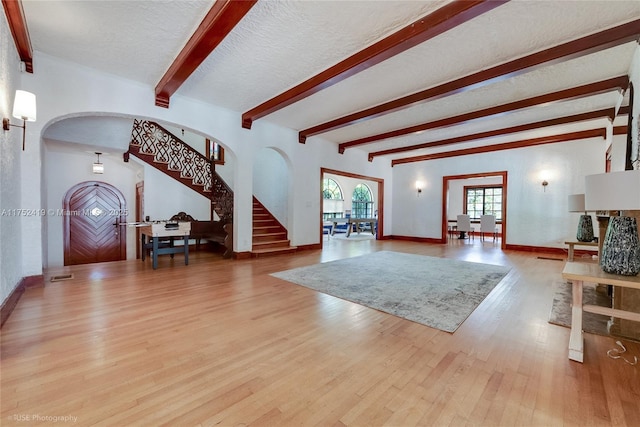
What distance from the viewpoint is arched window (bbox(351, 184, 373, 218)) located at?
15.1 metres

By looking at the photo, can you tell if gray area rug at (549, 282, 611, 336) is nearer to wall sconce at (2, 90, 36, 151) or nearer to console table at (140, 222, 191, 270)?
console table at (140, 222, 191, 270)

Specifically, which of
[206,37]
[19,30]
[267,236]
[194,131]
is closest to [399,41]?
[206,37]

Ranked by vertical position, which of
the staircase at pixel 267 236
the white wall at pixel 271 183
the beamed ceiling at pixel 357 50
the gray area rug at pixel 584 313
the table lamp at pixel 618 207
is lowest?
the gray area rug at pixel 584 313

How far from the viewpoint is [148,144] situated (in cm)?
668

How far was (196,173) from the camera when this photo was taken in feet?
24.3

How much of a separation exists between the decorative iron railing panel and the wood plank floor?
12.5ft

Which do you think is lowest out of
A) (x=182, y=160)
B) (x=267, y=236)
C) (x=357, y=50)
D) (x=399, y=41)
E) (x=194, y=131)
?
(x=267, y=236)

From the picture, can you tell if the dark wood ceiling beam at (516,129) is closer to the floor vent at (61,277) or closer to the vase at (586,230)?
the vase at (586,230)

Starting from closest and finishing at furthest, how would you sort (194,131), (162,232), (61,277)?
(61,277)
(162,232)
(194,131)

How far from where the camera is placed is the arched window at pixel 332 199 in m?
13.9

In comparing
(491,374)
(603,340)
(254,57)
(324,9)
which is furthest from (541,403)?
(254,57)

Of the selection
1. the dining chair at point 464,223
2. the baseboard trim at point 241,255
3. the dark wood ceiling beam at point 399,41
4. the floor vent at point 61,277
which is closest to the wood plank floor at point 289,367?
the floor vent at point 61,277

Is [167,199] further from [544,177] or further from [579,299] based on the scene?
[544,177]

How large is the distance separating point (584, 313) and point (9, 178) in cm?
631
